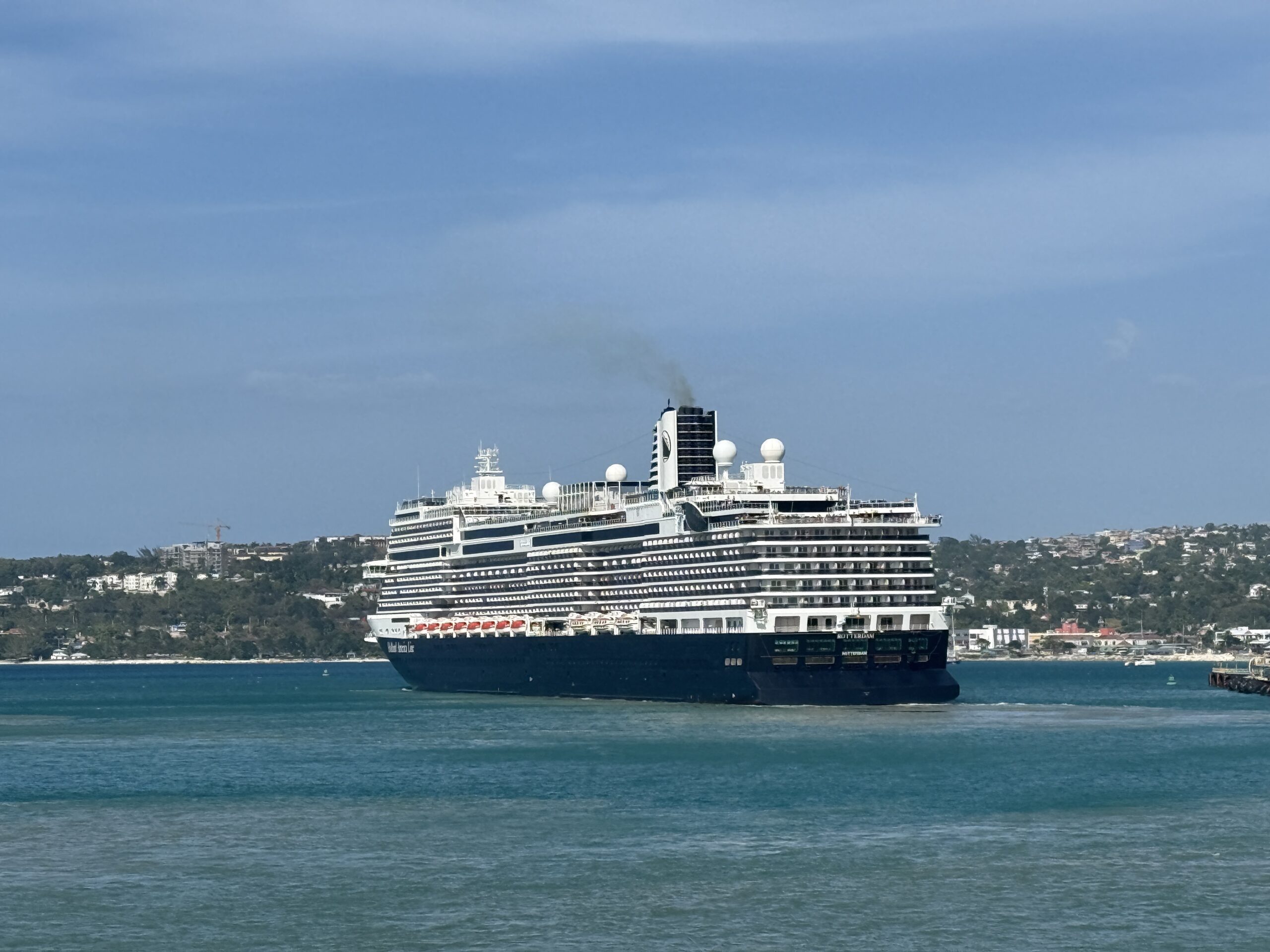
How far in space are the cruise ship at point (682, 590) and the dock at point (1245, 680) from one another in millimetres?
46270

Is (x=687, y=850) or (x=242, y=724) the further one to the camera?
(x=242, y=724)

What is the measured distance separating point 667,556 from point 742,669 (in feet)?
37.1

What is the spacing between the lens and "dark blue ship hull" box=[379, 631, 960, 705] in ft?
282

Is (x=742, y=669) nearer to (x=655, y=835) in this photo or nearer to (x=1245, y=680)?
(x=655, y=835)

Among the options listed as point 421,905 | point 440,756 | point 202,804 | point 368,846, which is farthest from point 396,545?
point 421,905

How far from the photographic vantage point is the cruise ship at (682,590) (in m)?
86.8

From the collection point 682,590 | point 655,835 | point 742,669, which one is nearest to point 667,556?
point 682,590

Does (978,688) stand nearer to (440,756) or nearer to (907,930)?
(440,756)

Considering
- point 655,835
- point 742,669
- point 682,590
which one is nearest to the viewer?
point 655,835

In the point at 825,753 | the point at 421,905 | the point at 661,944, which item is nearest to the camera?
the point at 661,944

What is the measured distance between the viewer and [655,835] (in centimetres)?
5031

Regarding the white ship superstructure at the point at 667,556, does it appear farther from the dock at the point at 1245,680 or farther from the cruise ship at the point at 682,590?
the dock at the point at 1245,680

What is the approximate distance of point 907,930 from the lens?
127 ft

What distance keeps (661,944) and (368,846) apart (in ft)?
43.2
